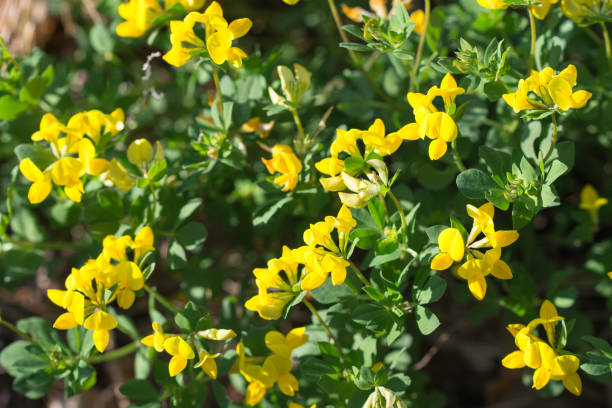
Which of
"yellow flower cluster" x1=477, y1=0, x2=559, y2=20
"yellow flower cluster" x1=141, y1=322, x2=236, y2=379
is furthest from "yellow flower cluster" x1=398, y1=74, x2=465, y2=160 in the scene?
"yellow flower cluster" x1=141, y1=322, x2=236, y2=379

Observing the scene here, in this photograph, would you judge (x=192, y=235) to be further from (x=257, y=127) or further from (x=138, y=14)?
(x=138, y=14)

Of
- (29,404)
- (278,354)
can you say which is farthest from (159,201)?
(29,404)

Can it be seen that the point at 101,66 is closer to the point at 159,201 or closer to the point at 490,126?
the point at 159,201

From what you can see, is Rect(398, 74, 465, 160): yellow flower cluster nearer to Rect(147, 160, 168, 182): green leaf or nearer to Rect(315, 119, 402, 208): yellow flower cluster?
Rect(315, 119, 402, 208): yellow flower cluster

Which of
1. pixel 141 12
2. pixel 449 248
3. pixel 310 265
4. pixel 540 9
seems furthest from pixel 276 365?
pixel 540 9

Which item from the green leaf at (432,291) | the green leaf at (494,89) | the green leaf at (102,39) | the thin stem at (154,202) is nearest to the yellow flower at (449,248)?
the green leaf at (432,291)

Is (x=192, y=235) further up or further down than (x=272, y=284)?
further down
